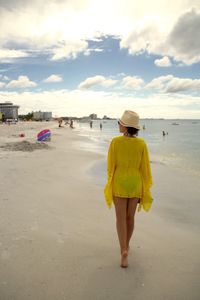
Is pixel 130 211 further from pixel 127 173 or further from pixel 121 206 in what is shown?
pixel 127 173

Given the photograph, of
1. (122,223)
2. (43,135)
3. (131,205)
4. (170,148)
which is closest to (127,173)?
(131,205)

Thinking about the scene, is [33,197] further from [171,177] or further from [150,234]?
[171,177]

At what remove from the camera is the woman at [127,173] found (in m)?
3.33

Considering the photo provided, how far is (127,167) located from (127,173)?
78mm

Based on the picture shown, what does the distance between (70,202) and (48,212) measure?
87 centimetres

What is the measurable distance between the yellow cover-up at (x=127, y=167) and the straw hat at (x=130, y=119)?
0.17 metres

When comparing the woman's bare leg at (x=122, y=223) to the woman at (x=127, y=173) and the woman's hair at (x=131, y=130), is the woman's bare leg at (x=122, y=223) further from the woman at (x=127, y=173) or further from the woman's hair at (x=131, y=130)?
the woman's hair at (x=131, y=130)

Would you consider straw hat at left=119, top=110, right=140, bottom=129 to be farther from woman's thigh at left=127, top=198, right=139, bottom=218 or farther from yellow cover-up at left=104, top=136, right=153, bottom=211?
woman's thigh at left=127, top=198, right=139, bottom=218

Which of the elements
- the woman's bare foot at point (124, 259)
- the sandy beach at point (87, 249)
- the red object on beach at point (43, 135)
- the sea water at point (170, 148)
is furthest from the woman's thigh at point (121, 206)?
the red object on beach at point (43, 135)

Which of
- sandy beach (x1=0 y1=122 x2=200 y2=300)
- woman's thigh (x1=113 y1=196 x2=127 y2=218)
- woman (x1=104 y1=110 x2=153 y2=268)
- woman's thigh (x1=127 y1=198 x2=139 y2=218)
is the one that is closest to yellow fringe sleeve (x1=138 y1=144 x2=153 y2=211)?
woman (x1=104 y1=110 x2=153 y2=268)

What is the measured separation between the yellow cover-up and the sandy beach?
0.85 meters

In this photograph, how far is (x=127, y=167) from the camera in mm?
3371

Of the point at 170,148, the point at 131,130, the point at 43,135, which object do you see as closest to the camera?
the point at 131,130

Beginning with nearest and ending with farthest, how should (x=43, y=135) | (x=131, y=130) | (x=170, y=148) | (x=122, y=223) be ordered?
(x=131, y=130), (x=122, y=223), (x=43, y=135), (x=170, y=148)
